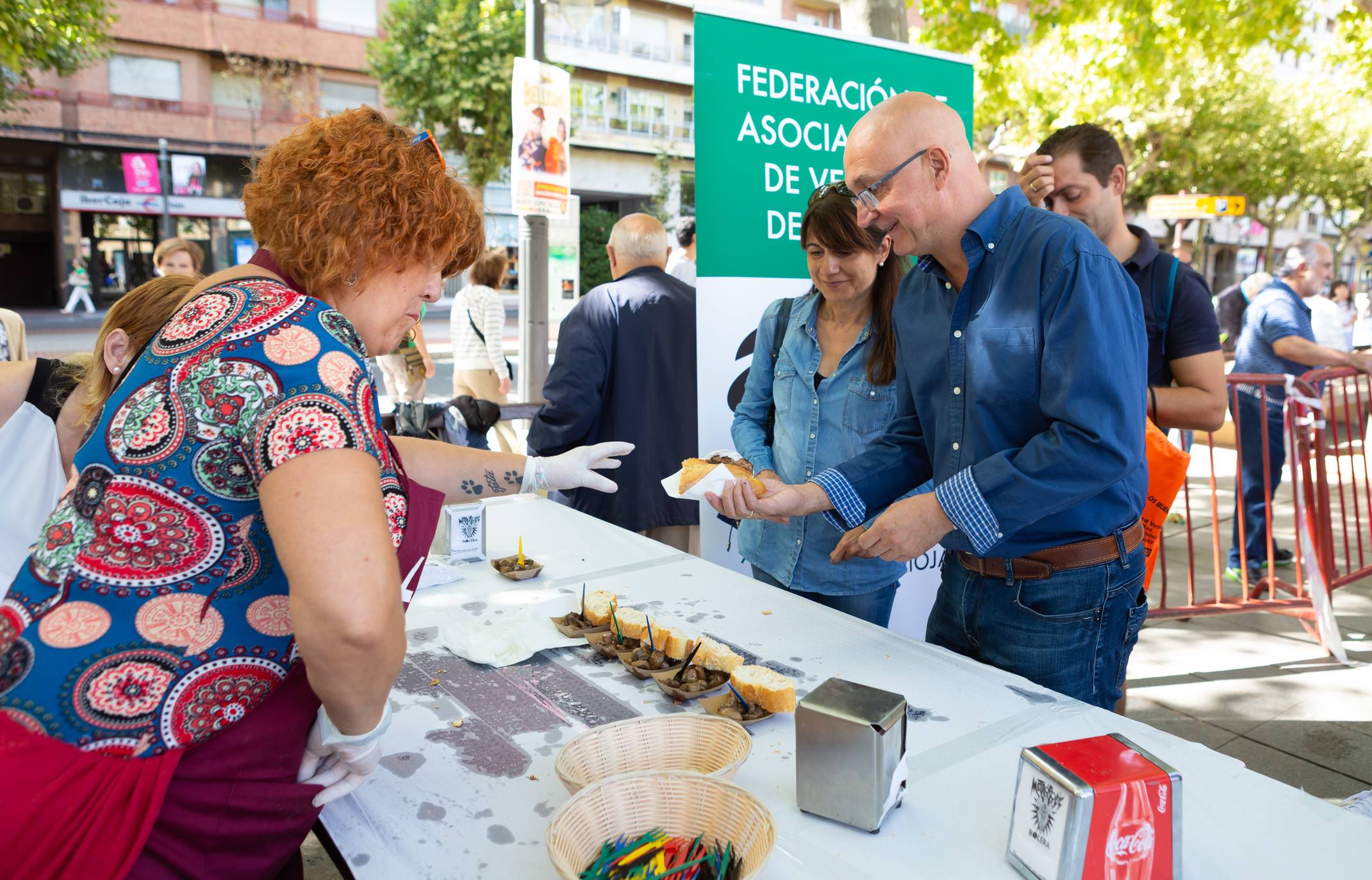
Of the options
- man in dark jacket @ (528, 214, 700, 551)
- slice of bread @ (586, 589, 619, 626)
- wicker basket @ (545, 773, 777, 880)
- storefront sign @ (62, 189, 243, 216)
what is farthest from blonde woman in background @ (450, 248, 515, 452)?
storefront sign @ (62, 189, 243, 216)

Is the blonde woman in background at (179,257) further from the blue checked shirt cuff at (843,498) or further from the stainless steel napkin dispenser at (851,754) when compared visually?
the stainless steel napkin dispenser at (851,754)

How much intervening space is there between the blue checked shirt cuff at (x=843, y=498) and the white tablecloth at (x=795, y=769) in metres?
0.25

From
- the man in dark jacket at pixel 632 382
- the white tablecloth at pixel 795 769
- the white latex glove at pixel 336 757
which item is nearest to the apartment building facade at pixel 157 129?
the man in dark jacket at pixel 632 382

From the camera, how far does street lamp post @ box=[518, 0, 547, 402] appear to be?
7090 millimetres

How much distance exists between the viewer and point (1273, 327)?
5.59 metres

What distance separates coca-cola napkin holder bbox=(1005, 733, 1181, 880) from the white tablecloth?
0.11 meters

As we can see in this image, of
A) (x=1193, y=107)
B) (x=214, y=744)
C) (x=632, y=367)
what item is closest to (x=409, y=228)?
(x=214, y=744)

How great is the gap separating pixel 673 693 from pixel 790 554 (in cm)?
109

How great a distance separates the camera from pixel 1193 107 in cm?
1883

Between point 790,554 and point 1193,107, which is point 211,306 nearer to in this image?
point 790,554

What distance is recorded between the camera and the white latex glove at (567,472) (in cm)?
217

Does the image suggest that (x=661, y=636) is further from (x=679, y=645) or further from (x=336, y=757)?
(x=336, y=757)

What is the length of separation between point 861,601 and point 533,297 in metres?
5.10

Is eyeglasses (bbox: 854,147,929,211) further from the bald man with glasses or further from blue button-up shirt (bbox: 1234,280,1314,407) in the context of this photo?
blue button-up shirt (bbox: 1234,280,1314,407)
